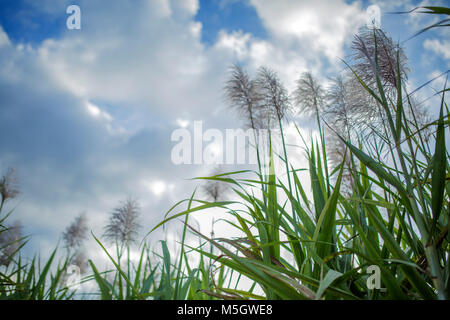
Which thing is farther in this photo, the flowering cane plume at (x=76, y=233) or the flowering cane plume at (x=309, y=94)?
the flowering cane plume at (x=76, y=233)

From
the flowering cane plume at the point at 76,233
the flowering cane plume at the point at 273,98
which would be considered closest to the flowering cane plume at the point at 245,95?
the flowering cane plume at the point at 273,98

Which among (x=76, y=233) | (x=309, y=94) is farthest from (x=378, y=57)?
(x=76, y=233)

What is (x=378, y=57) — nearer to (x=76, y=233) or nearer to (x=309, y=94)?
(x=309, y=94)

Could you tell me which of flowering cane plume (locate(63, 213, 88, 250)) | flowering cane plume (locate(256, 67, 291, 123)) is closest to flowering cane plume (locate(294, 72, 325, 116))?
flowering cane plume (locate(256, 67, 291, 123))

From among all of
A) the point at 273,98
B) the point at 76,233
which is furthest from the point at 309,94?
the point at 76,233

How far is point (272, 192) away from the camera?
3.22 ft

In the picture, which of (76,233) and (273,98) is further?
(76,233)

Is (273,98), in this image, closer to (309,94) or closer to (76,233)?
(309,94)

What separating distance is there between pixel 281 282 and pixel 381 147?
0.77 meters

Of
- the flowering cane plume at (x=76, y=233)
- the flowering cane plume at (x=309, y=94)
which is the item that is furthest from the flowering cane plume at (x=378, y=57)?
the flowering cane plume at (x=76, y=233)

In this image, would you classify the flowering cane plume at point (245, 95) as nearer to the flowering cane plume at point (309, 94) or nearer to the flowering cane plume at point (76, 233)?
the flowering cane plume at point (309, 94)

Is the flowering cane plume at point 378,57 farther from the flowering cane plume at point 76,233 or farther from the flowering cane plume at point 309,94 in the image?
the flowering cane plume at point 76,233
